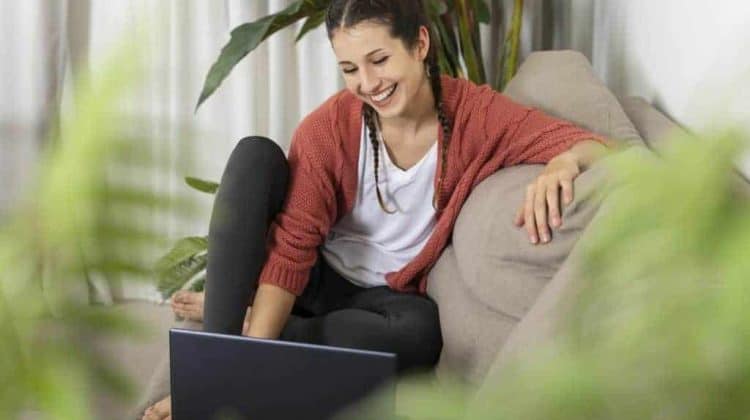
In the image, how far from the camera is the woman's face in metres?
1.66

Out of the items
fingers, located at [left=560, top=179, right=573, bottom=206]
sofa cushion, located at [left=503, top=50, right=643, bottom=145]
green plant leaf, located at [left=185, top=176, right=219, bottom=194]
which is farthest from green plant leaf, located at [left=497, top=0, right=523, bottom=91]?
green plant leaf, located at [left=185, top=176, right=219, bottom=194]

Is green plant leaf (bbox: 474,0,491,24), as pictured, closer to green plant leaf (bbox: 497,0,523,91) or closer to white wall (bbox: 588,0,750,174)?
green plant leaf (bbox: 497,0,523,91)

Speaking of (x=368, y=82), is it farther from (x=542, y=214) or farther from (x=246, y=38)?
(x=246, y=38)

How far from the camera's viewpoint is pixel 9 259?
276 millimetres

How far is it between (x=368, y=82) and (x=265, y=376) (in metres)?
0.85

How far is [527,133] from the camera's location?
5.51ft

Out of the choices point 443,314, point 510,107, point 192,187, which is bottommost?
point 443,314

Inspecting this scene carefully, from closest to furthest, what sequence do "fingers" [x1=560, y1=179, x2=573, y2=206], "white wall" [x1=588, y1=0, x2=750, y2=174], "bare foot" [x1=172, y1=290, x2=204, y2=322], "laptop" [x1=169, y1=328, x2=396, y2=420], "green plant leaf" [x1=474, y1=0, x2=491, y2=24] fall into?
1. "laptop" [x1=169, y1=328, x2=396, y2=420]
2. "fingers" [x1=560, y1=179, x2=573, y2=206]
3. "white wall" [x1=588, y1=0, x2=750, y2=174]
4. "bare foot" [x1=172, y1=290, x2=204, y2=322]
5. "green plant leaf" [x1=474, y1=0, x2=491, y2=24]

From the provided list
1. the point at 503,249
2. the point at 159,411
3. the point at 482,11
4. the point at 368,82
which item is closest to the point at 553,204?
the point at 503,249

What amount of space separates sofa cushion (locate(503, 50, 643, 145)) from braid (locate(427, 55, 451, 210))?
0.20 meters

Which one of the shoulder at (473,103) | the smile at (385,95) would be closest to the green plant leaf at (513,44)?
the shoulder at (473,103)

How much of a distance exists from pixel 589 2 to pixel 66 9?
124cm

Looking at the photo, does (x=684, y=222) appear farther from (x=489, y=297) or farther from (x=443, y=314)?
(x=443, y=314)

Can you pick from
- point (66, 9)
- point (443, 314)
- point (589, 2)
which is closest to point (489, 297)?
point (443, 314)
